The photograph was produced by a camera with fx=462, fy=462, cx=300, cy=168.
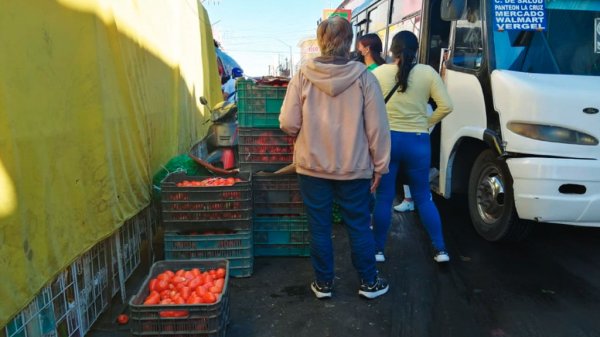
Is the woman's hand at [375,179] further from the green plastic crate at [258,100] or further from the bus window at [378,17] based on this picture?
the bus window at [378,17]

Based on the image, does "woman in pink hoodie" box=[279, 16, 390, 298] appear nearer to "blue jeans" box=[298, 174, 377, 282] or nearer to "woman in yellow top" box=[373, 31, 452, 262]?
Answer: "blue jeans" box=[298, 174, 377, 282]

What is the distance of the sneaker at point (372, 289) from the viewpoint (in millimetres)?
3617

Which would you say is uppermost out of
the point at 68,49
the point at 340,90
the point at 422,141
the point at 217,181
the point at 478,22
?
the point at 478,22

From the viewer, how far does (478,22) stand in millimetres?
4746

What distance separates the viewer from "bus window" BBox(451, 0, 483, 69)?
4738mm

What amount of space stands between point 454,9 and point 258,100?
2184mm

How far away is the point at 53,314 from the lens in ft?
8.86

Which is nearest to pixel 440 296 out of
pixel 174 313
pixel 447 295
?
pixel 447 295

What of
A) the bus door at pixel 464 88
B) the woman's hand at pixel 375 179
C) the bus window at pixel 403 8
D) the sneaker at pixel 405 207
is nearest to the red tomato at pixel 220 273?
the woman's hand at pixel 375 179

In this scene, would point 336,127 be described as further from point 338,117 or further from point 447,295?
point 447,295

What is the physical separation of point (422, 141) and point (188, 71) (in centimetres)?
440

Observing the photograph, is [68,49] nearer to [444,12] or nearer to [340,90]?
[340,90]

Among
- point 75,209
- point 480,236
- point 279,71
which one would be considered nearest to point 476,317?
point 480,236

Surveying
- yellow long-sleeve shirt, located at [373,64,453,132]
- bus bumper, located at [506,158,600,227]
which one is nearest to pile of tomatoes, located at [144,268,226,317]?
yellow long-sleeve shirt, located at [373,64,453,132]
